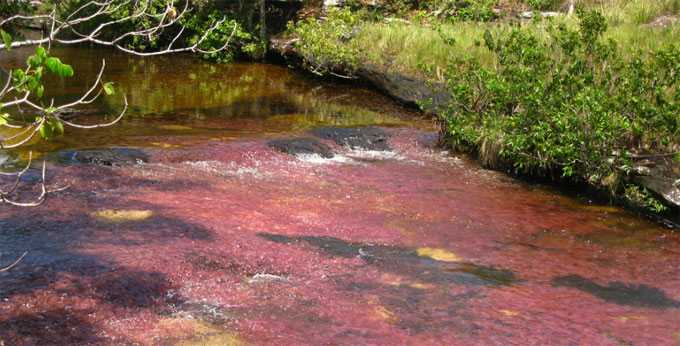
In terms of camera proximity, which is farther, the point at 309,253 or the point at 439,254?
the point at 439,254

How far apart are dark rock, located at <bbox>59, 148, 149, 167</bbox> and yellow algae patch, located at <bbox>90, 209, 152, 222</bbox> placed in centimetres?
229

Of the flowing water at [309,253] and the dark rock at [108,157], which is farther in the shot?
the dark rock at [108,157]

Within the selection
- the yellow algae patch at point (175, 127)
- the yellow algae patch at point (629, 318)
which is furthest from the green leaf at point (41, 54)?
the yellow algae patch at point (175, 127)

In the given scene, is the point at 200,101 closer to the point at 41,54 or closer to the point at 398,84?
the point at 398,84

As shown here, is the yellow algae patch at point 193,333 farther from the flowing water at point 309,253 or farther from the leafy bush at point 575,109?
the leafy bush at point 575,109

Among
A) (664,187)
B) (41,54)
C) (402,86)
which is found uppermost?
(41,54)

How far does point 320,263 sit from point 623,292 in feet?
10.1

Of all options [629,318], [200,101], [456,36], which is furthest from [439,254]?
[456,36]

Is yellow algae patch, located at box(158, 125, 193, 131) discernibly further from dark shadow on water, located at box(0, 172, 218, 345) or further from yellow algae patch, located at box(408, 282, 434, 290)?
yellow algae patch, located at box(408, 282, 434, 290)

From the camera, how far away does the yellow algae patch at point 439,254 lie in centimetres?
692

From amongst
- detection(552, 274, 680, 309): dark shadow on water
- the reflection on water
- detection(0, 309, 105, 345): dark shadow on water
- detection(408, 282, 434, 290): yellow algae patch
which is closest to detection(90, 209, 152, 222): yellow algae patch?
detection(0, 309, 105, 345): dark shadow on water

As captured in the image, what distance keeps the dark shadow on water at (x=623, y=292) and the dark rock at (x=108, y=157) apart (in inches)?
249

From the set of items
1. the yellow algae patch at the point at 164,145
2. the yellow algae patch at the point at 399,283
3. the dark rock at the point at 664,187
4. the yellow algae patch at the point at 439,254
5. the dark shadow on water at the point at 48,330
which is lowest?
the yellow algae patch at the point at 439,254

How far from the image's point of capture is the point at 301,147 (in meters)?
11.6
